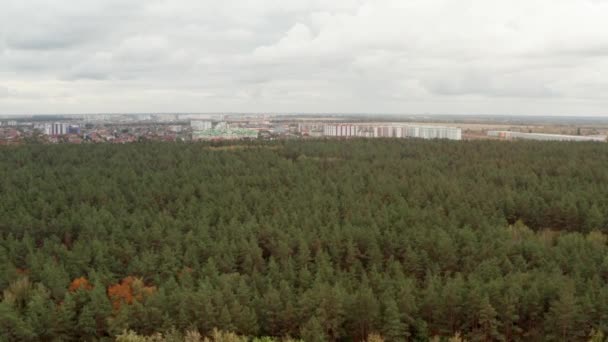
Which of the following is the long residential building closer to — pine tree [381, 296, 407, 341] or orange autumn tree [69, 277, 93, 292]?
orange autumn tree [69, 277, 93, 292]

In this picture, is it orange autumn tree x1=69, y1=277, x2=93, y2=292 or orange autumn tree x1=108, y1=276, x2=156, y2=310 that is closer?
orange autumn tree x1=108, y1=276, x2=156, y2=310

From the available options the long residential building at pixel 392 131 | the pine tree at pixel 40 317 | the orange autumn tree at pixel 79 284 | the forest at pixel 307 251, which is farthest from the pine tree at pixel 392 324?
the long residential building at pixel 392 131

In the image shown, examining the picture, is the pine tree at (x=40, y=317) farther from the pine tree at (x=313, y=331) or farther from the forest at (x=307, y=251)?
the pine tree at (x=313, y=331)

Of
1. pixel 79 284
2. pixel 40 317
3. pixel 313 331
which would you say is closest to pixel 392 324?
pixel 313 331

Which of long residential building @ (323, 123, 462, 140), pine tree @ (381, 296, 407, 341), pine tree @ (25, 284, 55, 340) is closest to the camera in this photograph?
pine tree @ (381, 296, 407, 341)

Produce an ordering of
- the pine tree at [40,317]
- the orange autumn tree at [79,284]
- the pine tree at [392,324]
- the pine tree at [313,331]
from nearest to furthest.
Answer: the pine tree at [313,331], the pine tree at [392,324], the pine tree at [40,317], the orange autumn tree at [79,284]

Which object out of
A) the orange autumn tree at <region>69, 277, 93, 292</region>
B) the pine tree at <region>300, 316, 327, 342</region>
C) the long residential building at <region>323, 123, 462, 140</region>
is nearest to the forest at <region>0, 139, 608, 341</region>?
the pine tree at <region>300, 316, 327, 342</region>

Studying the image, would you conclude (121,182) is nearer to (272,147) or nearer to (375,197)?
(375,197)
